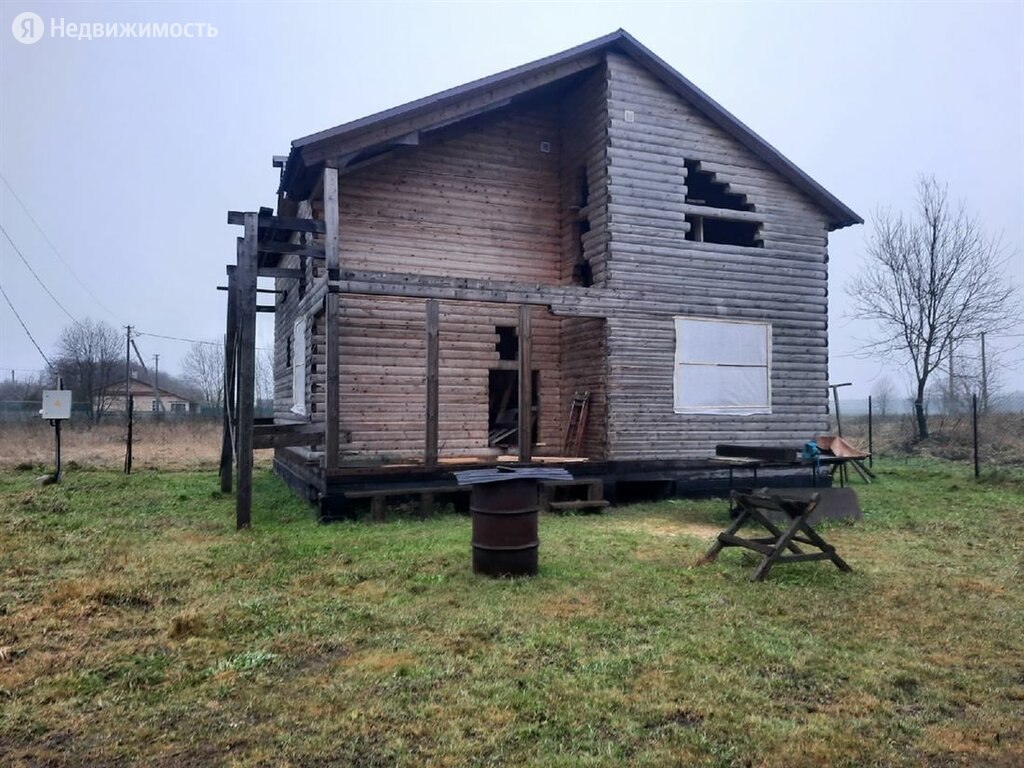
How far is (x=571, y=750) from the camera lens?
12.1 feet

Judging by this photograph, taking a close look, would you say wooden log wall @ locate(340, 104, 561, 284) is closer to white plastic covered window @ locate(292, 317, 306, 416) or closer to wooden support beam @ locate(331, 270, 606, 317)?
wooden support beam @ locate(331, 270, 606, 317)

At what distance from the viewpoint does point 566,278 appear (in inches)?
589

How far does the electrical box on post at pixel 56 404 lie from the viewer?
15758 millimetres

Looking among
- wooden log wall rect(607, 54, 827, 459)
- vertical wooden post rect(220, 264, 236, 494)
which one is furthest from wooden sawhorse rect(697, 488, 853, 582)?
vertical wooden post rect(220, 264, 236, 494)

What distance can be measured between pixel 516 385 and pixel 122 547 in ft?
27.0

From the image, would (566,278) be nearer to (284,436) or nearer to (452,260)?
(452,260)

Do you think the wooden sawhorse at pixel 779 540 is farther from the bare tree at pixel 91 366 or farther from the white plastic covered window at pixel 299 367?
the bare tree at pixel 91 366

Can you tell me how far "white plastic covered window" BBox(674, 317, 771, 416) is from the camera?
553 inches

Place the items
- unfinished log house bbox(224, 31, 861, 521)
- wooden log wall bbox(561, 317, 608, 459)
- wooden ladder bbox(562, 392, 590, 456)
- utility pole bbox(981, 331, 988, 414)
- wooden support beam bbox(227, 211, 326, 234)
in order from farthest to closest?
utility pole bbox(981, 331, 988, 414) < wooden ladder bbox(562, 392, 590, 456) < wooden log wall bbox(561, 317, 608, 459) < unfinished log house bbox(224, 31, 861, 521) < wooden support beam bbox(227, 211, 326, 234)

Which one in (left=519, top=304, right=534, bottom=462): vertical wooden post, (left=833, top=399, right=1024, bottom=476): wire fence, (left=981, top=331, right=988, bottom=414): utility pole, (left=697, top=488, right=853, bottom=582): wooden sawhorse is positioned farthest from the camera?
(left=981, top=331, right=988, bottom=414): utility pole

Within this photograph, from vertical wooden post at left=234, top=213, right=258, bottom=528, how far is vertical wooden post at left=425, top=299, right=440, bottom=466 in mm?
2603

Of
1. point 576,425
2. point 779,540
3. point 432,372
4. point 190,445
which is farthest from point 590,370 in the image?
point 190,445

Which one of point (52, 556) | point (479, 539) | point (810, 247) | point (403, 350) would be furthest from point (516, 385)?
point (52, 556)

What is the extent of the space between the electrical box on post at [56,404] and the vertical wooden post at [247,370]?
7.81 m
